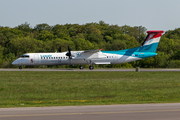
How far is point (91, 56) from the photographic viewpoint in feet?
148

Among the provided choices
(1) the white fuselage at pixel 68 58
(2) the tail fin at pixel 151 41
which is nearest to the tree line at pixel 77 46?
(1) the white fuselage at pixel 68 58

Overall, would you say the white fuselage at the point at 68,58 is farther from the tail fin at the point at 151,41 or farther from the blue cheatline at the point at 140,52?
the tail fin at the point at 151,41

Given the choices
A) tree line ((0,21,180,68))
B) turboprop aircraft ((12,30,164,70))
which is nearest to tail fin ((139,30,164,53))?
turboprop aircraft ((12,30,164,70))

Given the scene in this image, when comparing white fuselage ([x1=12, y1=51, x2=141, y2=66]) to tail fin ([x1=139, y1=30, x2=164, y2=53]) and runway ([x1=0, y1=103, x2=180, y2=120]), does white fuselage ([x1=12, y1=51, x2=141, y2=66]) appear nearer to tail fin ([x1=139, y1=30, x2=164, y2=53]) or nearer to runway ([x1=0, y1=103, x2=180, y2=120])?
tail fin ([x1=139, y1=30, x2=164, y2=53])

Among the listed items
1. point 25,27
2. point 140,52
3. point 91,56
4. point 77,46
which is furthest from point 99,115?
point 25,27

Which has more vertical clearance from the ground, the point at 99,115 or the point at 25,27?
the point at 25,27

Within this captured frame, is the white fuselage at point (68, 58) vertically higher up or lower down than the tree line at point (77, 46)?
lower down

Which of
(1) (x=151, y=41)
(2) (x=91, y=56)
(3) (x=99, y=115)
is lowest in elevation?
(3) (x=99, y=115)

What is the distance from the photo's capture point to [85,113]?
11.2 m

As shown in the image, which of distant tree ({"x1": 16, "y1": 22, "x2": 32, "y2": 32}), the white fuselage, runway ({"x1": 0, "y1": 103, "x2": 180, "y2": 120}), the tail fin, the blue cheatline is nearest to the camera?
runway ({"x1": 0, "y1": 103, "x2": 180, "y2": 120})

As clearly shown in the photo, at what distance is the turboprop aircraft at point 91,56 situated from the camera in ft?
142

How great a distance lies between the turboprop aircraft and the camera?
43406 mm

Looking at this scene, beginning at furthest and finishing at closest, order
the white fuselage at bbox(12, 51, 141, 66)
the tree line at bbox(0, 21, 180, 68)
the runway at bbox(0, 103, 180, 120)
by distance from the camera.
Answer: the tree line at bbox(0, 21, 180, 68), the white fuselage at bbox(12, 51, 141, 66), the runway at bbox(0, 103, 180, 120)

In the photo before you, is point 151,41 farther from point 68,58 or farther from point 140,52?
point 68,58
